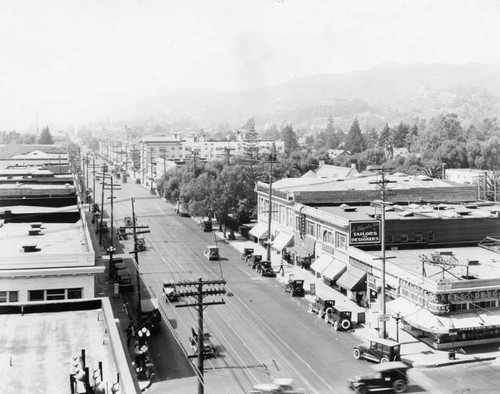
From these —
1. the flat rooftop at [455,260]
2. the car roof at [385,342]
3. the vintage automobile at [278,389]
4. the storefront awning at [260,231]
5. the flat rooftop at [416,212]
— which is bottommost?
the car roof at [385,342]

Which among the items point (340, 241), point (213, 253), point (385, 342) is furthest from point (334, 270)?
point (385, 342)

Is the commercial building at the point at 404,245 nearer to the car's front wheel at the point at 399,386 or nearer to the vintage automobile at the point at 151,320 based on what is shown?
the car's front wheel at the point at 399,386

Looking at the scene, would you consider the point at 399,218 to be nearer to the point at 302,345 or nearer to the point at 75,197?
the point at 302,345

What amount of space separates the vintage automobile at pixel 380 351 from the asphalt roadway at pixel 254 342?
56cm

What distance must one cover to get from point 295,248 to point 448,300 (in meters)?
25.9

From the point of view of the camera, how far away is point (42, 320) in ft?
80.2

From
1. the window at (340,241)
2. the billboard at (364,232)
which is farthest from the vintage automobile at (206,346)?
the window at (340,241)

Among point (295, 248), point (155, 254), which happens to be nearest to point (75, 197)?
point (155, 254)

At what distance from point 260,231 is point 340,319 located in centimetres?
3245

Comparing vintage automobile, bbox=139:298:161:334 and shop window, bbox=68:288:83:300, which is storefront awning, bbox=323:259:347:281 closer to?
vintage automobile, bbox=139:298:161:334

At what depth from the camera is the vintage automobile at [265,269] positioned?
56344 millimetres

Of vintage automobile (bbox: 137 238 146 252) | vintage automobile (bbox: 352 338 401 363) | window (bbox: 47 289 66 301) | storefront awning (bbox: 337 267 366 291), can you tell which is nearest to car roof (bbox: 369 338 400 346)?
vintage automobile (bbox: 352 338 401 363)

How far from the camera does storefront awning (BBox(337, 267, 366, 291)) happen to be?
4688cm

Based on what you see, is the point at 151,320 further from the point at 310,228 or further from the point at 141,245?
the point at 141,245
